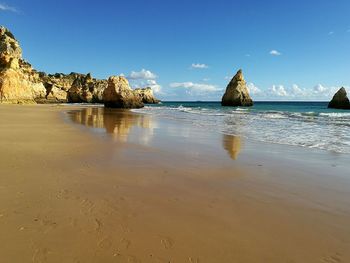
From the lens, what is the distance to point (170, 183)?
5625mm

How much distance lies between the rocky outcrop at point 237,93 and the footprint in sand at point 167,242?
233 ft

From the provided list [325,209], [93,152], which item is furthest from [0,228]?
[93,152]

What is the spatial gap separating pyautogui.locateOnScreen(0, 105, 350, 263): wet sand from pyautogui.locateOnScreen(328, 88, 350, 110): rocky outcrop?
210 ft

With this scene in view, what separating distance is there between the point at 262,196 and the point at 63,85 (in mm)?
95767

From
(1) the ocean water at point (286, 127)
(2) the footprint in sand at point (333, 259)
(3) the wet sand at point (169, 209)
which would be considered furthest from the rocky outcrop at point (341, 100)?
(2) the footprint in sand at point (333, 259)

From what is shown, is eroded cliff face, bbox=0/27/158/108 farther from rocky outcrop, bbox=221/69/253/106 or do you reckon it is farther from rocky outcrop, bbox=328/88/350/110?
rocky outcrop, bbox=328/88/350/110

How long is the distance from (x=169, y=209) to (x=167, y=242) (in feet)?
3.22

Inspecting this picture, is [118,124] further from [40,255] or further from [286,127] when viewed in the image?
[40,255]

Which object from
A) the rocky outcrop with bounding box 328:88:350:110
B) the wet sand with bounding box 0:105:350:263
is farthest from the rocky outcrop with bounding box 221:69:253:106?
the wet sand with bounding box 0:105:350:263

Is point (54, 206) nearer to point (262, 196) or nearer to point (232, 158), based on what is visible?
point (262, 196)

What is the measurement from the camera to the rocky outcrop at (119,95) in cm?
5175

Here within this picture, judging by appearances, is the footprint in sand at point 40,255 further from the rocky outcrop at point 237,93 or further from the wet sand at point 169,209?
the rocky outcrop at point 237,93

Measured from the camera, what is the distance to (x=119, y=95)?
51.7 m

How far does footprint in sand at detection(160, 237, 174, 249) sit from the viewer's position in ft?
10.6
